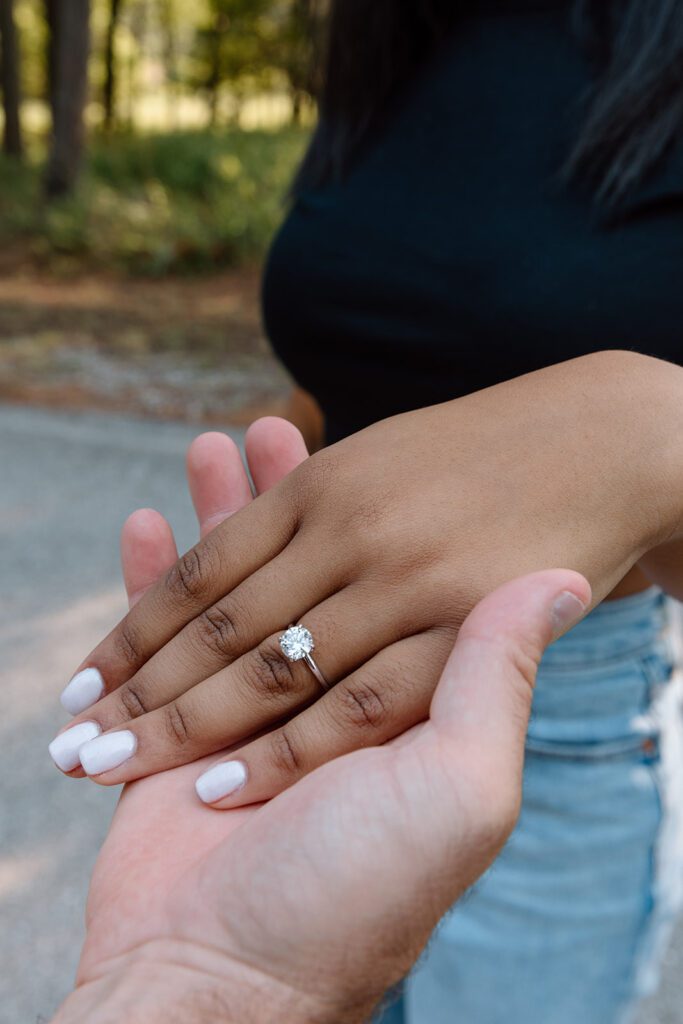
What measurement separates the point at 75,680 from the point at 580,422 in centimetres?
73

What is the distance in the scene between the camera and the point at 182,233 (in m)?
9.36

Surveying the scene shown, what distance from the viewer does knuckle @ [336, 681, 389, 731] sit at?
1.00 m

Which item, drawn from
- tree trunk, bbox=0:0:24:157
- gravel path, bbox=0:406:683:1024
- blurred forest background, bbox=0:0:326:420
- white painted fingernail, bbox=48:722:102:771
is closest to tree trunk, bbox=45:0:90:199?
blurred forest background, bbox=0:0:326:420

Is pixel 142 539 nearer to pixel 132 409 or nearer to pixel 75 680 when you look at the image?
pixel 75 680

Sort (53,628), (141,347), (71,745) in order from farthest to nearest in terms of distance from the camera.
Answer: (141,347) → (53,628) → (71,745)

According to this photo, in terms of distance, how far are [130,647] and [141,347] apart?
613cm

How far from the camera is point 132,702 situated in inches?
45.1

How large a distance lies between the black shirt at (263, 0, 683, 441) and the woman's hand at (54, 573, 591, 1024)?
0.52m

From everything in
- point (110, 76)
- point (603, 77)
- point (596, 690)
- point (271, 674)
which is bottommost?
point (110, 76)

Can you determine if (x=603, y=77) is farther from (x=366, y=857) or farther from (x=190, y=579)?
(x=366, y=857)

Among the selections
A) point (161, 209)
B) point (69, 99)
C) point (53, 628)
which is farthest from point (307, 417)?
point (69, 99)

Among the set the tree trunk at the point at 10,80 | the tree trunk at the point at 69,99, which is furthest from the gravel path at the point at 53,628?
the tree trunk at the point at 10,80

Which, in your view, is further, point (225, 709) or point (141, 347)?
point (141, 347)

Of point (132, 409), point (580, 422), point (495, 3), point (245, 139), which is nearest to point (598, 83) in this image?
point (495, 3)
